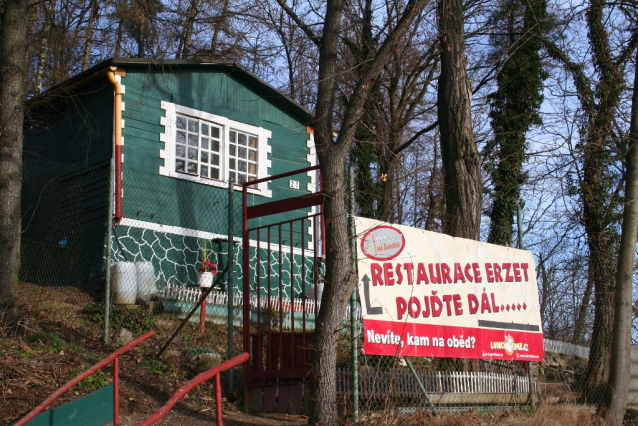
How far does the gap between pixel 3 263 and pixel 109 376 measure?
89.2 inches

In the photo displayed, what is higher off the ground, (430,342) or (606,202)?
(606,202)

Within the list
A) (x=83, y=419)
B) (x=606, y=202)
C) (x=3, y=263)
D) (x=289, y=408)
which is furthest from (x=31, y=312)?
(x=606, y=202)

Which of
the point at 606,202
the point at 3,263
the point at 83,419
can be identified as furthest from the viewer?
the point at 606,202

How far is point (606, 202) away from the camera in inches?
464

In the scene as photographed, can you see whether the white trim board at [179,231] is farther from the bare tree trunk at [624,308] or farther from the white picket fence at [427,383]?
the bare tree trunk at [624,308]

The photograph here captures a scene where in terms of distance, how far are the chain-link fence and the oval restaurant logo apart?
1327 millimetres

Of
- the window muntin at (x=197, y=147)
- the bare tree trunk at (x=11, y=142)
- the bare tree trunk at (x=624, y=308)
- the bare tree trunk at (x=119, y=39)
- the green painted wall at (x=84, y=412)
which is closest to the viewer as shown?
the green painted wall at (x=84, y=412)

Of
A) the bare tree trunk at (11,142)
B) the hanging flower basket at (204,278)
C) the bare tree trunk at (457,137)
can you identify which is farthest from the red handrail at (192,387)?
the hanging flower basket at (204,278)

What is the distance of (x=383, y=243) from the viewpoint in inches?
253

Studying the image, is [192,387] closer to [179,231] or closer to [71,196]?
[179,231]

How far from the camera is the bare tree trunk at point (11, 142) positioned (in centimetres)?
805

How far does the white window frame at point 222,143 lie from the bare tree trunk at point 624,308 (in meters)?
7.10

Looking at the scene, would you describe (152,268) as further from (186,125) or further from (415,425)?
(415,425)

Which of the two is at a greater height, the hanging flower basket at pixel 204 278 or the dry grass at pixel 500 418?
the hanging flower basket at pixel 204 278
